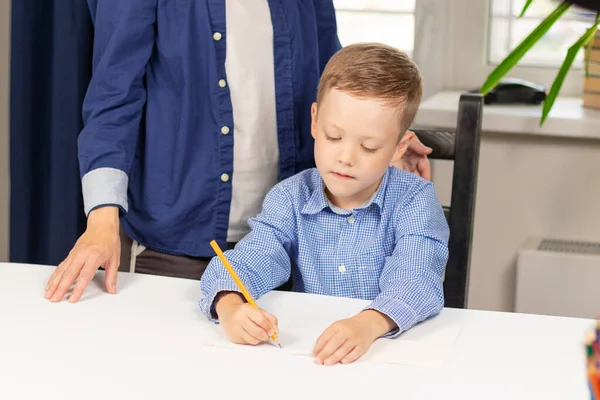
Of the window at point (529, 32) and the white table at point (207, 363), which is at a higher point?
the window at point (529, 32)

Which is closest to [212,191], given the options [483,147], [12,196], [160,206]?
[160,206]

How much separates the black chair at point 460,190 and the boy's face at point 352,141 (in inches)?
10.1

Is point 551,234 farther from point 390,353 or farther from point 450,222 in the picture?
point 390,353

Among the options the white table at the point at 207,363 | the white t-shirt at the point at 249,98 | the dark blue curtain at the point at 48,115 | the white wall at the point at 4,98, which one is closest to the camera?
the white table at the point at 207,363

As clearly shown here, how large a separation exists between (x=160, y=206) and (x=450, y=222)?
520 mm

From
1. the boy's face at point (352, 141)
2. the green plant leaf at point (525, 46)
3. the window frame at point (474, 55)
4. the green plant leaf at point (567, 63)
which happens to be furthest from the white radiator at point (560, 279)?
the boy's face at point (352, 141)

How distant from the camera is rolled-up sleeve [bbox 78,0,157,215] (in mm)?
1433

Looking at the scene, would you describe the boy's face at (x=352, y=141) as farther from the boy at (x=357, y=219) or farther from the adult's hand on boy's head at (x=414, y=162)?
the adult's hand on boy's head at (x=414, y=162)

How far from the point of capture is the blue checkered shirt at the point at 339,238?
4.31 feet

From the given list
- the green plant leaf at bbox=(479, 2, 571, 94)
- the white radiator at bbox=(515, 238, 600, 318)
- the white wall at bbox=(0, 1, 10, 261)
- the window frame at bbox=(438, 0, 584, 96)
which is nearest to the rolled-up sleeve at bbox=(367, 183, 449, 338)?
the green plant leaf at bbox=(479, 2, 571, 94)

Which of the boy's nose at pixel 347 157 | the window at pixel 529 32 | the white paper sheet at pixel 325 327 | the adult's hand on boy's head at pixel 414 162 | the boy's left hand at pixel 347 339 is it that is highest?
the window at pixel 529 32

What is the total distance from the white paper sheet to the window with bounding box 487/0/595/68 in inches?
60.6

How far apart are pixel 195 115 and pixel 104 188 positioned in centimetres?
23

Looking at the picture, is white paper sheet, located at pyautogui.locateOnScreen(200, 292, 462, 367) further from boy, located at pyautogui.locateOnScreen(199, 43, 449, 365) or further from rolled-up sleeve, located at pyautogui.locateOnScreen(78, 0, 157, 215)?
rolled-up sleeve, located at pyautogui.locateOnScreen(78, 0, 157, 215)
